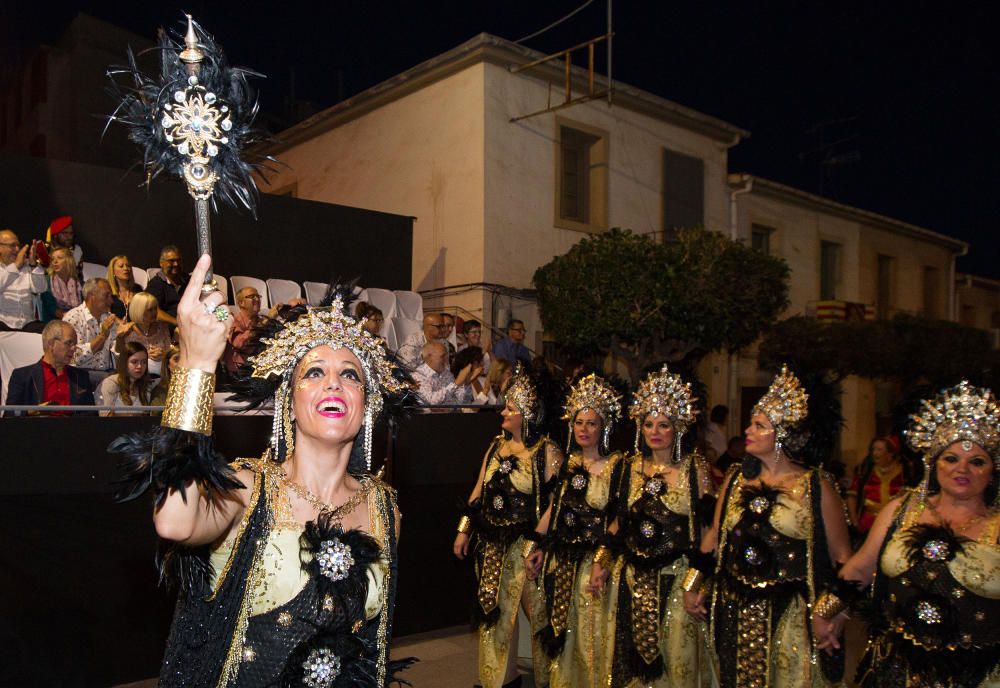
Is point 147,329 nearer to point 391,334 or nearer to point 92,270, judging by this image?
point 92,270

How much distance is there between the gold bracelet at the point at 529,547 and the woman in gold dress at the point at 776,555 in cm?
140

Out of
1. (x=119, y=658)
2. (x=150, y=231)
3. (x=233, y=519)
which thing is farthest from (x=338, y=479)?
(x=150, y=231)

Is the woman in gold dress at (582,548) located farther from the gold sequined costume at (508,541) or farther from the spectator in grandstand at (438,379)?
the spectator in grandstand at (438,379)

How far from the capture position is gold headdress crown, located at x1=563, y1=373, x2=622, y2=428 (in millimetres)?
5785

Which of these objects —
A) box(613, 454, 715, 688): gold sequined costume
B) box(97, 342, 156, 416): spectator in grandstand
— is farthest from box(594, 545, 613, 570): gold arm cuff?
box(97, 342, 156, 416): spectator in grandstand

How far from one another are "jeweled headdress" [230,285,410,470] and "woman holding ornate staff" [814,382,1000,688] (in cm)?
250

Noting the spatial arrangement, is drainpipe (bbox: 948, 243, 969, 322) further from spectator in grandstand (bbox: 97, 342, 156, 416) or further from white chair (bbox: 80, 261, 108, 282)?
spectator in grandstand (bbox: 97, 342, 156, 416)

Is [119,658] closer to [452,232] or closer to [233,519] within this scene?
[233,519]

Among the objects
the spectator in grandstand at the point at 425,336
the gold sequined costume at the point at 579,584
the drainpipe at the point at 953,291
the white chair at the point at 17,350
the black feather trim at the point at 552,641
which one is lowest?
the black feather trim at the point at 552,641

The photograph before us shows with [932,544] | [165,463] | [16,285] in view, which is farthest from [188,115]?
[16,285]

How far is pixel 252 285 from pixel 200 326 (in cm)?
738

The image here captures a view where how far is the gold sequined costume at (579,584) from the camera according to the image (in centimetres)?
546

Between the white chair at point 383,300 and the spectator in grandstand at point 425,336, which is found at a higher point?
the white chair at point 383,300

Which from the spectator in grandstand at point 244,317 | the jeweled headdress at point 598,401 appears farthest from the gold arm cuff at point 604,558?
the spectator in grandstand at point 244,317
